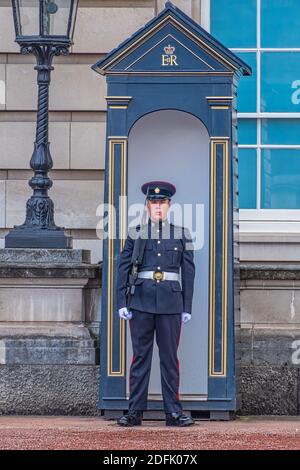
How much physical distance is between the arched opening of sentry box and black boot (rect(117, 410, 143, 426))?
454mm

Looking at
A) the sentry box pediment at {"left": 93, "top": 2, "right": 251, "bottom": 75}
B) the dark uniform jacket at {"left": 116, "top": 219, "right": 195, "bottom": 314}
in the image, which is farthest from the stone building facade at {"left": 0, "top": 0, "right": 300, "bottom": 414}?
the sentry box pediment at {"left": 93, "top": 2, "right": 251, "bottom": 75}

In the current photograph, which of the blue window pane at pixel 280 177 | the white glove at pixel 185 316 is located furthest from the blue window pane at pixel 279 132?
the white glove at pixel 185 316

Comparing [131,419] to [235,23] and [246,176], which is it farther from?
[235,23]

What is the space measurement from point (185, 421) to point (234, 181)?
1796mm

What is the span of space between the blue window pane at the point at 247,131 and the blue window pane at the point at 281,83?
17 cm

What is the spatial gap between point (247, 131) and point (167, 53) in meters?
2.08

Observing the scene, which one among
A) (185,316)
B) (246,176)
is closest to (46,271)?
(185,316)

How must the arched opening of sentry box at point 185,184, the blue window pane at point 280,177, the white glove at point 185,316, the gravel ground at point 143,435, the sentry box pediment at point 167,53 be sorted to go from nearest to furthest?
1. the gravel ground at point 143,435
2. the white glove at point 185,316
3. the sentry box pediment at point 167,53
4. the arched opening of sentry box at point 185,184
5. the blue window pane at point 280,177

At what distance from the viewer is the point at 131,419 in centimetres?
1148

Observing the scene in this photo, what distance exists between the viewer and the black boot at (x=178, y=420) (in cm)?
1148

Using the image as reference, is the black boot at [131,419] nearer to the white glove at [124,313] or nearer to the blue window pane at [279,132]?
the white glove at [124,313]

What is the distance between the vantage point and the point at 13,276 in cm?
1245

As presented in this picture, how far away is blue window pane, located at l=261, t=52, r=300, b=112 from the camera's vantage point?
1377 cm

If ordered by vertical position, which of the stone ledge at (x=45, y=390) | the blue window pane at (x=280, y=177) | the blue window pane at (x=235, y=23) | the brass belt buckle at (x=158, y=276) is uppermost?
the blue window pane at (x=235, y=23)
